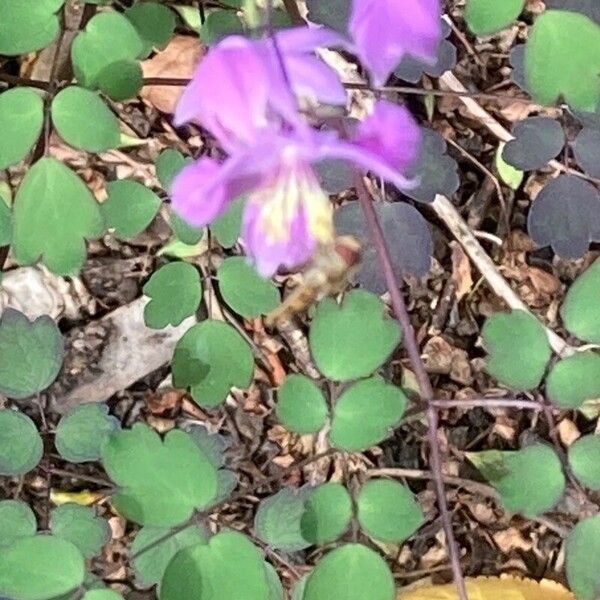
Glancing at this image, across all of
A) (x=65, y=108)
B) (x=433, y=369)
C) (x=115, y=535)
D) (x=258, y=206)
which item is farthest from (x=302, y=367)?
(x=258, y=206)

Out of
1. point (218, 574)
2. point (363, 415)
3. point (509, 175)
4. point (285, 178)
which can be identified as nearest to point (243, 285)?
point (363, 415)

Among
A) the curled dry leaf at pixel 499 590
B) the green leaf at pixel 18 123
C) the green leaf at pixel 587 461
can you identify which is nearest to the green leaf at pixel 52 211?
the green leaf at pixel 18 123

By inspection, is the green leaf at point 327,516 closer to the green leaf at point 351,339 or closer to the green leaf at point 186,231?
the green leaf at point 351,339

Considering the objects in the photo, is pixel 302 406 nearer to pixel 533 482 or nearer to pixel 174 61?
pixel 533 482

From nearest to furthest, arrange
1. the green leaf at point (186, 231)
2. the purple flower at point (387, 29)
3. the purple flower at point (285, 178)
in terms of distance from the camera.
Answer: the purple flower at point (285, 178) → the purple flower at point (387, 29) → the green leaf at point (186, 231)

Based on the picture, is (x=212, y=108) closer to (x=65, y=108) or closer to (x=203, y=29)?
(x=65, y=108)

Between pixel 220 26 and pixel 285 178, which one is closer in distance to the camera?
pixel 285 178
